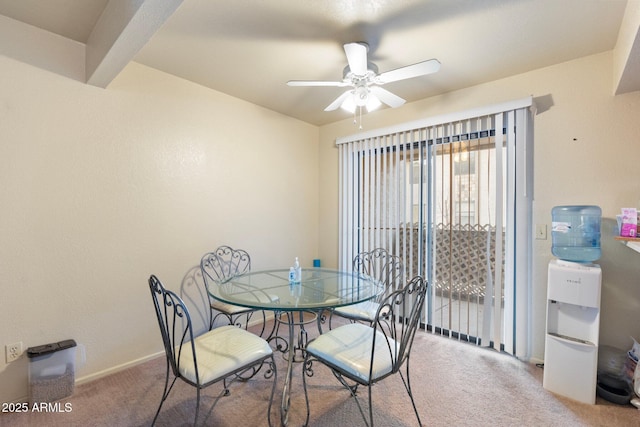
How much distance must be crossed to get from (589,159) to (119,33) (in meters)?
3.32

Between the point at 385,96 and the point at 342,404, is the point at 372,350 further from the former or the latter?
the point at 385,96

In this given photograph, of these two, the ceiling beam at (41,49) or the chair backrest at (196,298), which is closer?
the ceiling beam at (41,49)

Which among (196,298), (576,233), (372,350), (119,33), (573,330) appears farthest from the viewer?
(196,298)

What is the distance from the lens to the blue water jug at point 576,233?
2.13 metres

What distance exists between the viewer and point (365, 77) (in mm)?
2107

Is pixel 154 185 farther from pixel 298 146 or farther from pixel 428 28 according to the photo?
pixel 428 28

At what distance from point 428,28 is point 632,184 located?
1862 millimetres

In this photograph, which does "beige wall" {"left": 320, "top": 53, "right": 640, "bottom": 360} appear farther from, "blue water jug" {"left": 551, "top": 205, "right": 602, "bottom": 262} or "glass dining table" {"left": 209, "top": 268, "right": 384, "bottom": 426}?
"glass dining table" {"left": 209, "top": 268, "right": 384, "bottom": 426}

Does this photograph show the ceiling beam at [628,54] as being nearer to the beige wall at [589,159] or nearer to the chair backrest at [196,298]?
the beige wall at [589,159]

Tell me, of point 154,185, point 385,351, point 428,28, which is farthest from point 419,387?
point 154,185

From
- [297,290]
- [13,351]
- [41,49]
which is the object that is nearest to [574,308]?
[297,290]

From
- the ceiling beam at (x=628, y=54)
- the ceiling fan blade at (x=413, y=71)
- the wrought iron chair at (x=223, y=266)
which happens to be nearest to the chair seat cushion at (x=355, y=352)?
the wrought iron chair at (x=223, y=266)

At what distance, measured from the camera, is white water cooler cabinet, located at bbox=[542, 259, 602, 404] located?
195cm

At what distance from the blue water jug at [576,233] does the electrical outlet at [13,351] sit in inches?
151
